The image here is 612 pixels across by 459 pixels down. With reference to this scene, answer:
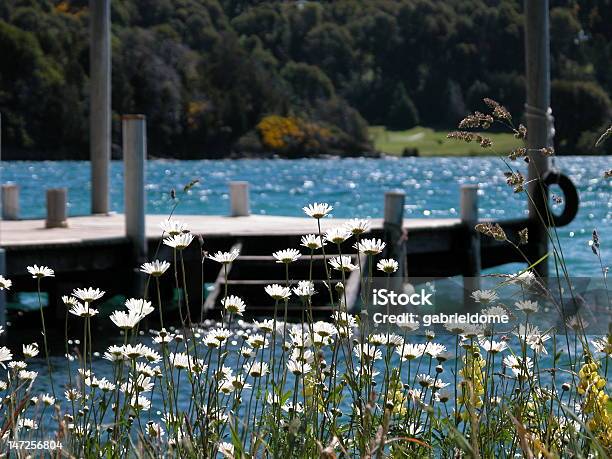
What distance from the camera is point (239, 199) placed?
1519 centimetres

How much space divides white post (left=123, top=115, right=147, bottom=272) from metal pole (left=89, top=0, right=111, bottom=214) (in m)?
3.50

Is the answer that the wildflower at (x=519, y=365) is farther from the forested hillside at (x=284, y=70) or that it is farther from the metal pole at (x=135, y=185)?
the forested hillside at (x=284, y=70)

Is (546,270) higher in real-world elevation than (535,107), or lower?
lower

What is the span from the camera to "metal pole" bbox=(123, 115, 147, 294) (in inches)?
418

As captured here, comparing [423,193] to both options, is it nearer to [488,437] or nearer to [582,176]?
[582,176]

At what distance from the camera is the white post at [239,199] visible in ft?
49.6

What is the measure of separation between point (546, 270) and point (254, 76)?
82.4m

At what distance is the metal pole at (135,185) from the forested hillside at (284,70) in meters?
57.3

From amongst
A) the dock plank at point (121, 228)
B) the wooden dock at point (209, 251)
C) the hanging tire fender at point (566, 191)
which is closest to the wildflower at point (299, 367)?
the wooden dock at point (209, 251)

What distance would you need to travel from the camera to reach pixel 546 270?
12.3 m

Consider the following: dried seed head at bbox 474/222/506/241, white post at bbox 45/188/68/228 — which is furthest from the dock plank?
dried seed head at bbox 474/222/506/241

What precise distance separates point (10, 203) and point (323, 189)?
133ft


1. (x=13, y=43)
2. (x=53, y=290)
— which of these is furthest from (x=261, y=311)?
(x=13, y=43)

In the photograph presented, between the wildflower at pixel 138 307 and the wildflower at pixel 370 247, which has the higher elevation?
the wildflower at pixel 370 247
